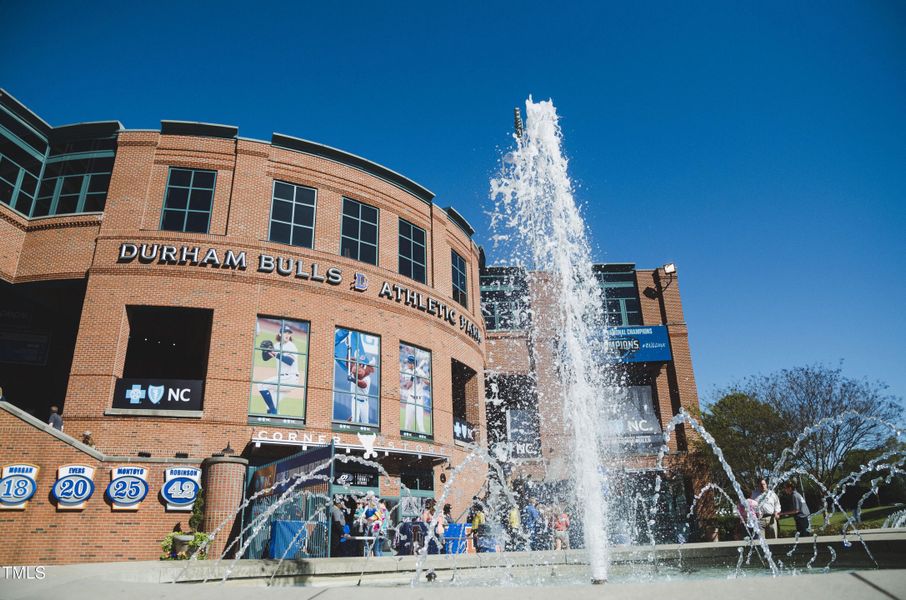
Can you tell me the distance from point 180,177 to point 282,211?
11.4ft

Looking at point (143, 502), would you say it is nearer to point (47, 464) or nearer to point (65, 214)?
point (47, 464)

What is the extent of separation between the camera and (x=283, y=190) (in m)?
20.1

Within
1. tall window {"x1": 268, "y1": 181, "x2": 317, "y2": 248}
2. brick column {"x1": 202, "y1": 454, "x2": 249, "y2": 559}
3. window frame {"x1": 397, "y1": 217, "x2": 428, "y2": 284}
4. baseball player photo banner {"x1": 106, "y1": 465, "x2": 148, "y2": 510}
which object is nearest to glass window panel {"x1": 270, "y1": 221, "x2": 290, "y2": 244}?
tall window {"x1": 268, "y1": 181, "x2": 317, "y2": 248}

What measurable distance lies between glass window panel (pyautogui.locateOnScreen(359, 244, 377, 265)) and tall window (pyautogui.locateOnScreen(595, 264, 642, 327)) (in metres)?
17.9

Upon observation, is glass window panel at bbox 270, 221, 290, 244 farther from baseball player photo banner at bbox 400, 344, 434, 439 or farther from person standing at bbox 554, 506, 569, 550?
person standing at bbox 554, 506, 569, 550

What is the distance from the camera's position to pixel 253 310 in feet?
58.2

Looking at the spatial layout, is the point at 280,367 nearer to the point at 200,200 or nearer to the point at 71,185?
the point at 200,200

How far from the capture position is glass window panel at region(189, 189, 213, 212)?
18.8 metres

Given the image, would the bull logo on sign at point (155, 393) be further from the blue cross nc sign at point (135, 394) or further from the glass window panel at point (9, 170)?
the glass window panel at point (9, 170)

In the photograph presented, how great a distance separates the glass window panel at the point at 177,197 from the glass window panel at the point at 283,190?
114 inches

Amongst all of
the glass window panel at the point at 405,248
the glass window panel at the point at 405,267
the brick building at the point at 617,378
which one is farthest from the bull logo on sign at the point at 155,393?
the brick building at the point at 617,378

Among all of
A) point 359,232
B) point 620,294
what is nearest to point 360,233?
point 359,232

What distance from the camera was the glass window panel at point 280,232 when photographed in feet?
63.4

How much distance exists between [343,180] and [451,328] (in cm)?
732
